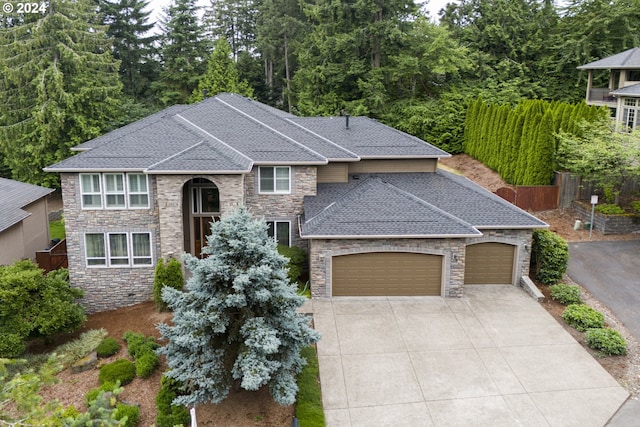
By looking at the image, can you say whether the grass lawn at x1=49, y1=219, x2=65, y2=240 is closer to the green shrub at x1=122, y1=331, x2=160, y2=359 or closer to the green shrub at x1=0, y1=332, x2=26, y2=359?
the green shrub at x1=0, y1=332, x2=26, y2=359

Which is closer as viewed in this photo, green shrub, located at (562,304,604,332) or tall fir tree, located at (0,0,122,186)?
green shrub, located at (562,304,604,332)

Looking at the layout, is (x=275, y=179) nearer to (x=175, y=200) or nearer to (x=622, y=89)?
(x=175, y=200)

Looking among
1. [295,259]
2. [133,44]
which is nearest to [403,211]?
[295,259]

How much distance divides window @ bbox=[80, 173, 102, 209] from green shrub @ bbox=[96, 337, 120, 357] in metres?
5.10

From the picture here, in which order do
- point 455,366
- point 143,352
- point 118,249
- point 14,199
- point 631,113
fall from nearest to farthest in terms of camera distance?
point 455,366
point 143,352
point 118,249
point 14,199
point 631,113

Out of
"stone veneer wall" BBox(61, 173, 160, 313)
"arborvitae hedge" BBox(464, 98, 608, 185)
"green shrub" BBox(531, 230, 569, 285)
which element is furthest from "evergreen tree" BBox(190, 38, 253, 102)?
"green shrub" BBox(531, 230, 569, 285)

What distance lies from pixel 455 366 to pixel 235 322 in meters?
6.02

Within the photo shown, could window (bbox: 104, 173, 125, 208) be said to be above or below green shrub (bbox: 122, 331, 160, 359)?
above

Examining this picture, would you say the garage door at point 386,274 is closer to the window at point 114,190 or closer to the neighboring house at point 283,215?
the neighboring house at point 283,215

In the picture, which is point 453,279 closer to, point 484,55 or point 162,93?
point 484,55

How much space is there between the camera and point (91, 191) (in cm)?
1809

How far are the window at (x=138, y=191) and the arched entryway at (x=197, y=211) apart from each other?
Answer: 213 cm

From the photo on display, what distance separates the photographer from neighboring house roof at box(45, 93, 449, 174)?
698 inches

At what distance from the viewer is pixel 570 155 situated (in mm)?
25094
